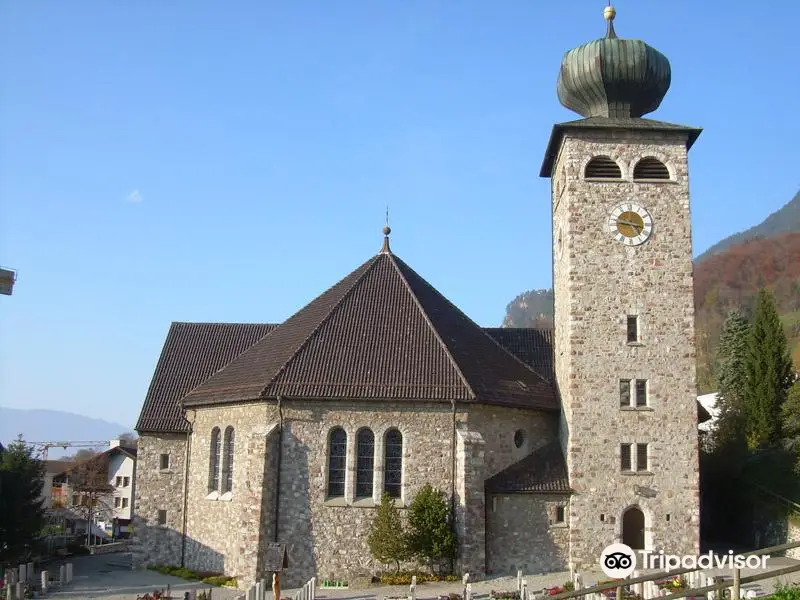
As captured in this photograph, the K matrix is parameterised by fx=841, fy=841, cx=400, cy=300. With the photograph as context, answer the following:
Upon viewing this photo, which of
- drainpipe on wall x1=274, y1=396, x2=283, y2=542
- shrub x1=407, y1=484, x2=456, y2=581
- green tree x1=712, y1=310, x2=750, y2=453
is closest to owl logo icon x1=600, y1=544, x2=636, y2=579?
shrub x1=407, y1=484, x2=456, y2=581

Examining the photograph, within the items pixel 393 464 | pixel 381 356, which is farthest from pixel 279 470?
pixel 381 356

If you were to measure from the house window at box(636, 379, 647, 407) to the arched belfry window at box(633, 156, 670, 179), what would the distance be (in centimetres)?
689

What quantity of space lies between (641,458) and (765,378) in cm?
1330

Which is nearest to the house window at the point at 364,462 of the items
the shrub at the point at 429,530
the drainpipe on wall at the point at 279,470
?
the shrub at the point at 429,530

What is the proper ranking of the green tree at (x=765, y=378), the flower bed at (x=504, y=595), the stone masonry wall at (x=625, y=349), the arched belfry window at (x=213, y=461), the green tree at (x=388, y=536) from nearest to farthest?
the flower bed at (x=504, y=595) < the green tree at (x=388, y=536) < the stone masonry wall at (x=625, y=349) < the arched belfry window at (x=213, y=461) < the green tree at (x=765, y=378)

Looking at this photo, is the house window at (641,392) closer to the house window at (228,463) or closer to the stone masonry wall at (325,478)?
the stone masonry wall at (325,478)

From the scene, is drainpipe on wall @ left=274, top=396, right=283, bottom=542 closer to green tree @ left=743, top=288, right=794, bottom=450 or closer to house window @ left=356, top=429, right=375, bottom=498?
house window @ left=356, top=429, right=375, bottom=498

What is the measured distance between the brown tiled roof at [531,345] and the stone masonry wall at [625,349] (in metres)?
2.69

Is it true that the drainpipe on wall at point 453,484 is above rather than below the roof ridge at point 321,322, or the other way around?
below

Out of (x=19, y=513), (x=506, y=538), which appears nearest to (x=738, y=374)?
(x=506, y=538)

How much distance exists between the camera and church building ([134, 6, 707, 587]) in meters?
25.4

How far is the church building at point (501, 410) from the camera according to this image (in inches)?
1001

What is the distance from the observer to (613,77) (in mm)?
28609

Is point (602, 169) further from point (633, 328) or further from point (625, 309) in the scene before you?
point (633, 328)
